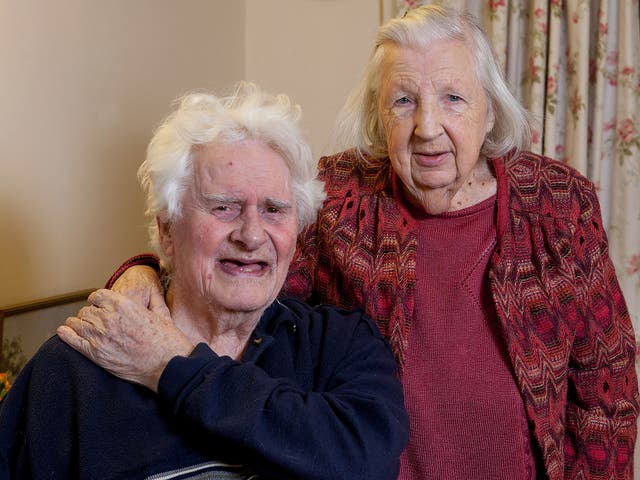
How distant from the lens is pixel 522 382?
4.89ft

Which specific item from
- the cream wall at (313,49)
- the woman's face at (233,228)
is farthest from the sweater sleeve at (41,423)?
the cream wall at (313,49)

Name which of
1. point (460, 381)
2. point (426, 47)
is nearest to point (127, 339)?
point (460, 381)

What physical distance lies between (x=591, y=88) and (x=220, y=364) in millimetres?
1738

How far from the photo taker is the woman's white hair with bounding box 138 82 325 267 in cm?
134

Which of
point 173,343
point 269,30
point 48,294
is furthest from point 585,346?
point 269,30

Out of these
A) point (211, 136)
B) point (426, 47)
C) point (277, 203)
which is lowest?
point (277, 203)

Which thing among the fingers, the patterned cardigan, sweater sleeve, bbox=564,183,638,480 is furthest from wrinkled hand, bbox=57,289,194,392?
sweater sleeve, bbox=564,183,638,480

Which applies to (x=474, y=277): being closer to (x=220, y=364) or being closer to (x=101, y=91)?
(x=220, y=364)

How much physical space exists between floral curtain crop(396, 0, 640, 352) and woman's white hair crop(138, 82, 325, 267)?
1.26m

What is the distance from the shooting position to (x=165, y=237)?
55.5 inches

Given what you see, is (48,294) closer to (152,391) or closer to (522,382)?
(152,391)

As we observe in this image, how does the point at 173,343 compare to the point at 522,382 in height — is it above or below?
above

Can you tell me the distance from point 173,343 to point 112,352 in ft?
0.35

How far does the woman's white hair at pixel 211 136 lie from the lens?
1337mm
